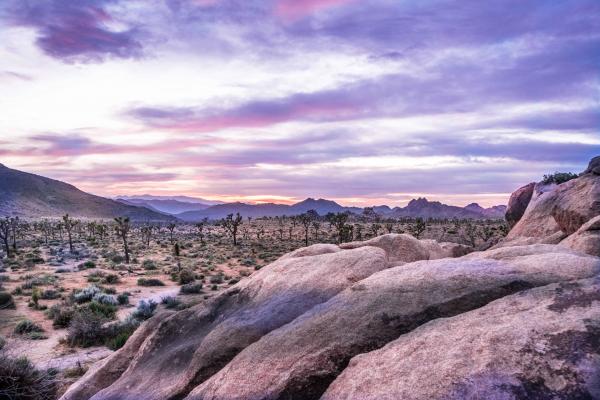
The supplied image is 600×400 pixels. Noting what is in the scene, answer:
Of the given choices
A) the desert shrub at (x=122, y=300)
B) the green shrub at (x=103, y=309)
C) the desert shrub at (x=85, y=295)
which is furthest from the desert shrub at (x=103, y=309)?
the desert shrub at (x=85, y=295)

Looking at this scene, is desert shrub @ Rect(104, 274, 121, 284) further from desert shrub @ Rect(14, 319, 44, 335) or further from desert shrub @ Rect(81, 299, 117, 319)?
desert shrub @ Rect(14, 319, 44, 335)

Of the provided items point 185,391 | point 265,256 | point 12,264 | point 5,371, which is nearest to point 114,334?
point 5,371

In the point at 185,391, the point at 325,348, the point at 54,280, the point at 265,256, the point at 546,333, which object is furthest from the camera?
the point at 265,256

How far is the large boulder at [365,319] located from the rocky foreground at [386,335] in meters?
0.02

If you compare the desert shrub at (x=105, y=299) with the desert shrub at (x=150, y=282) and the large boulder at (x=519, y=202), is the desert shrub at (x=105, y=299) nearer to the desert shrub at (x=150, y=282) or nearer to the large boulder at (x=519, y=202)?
the desert shrub at (x=150, y=282)

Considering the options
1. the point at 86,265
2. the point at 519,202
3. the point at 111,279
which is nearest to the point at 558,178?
the point at 519,202

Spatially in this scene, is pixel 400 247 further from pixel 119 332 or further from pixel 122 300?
pixel 122 300

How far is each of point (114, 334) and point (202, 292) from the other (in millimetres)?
13622

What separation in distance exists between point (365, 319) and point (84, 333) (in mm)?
17659

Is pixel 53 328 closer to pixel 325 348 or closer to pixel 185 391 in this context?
pixel 185 391

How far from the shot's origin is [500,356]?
500cm

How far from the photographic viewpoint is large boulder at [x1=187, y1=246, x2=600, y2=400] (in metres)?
6.51

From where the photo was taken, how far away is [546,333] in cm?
508

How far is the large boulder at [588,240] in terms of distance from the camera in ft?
30.6
